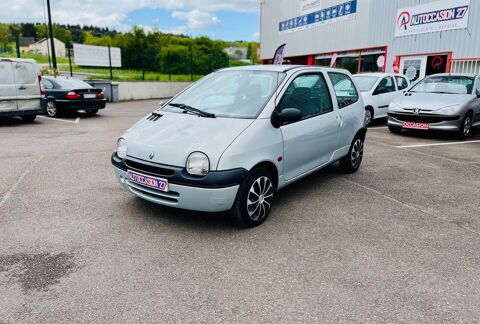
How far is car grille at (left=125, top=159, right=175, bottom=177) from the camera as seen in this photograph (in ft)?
12.1

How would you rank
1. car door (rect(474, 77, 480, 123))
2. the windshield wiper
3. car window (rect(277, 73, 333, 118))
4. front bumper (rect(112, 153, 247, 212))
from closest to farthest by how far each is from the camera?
front bumper (rect(112, 153, 247, 212)), the windshield wiper, car window (rect(277, 73, 333, 118)), car door (rect(474, 77, 480, 123))

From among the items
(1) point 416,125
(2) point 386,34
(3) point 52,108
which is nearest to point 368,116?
(1) point 416,125

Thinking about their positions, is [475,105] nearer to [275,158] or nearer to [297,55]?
[275,158]

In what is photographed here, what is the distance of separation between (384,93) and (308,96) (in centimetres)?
827

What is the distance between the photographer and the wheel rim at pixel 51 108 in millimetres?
13031

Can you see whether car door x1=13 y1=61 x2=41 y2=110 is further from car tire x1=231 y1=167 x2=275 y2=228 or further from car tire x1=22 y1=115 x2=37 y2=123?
car tire x1=231 y1=167 x2=275 y2=228

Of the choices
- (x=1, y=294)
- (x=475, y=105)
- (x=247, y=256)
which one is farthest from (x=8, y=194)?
(x=475, y=105)

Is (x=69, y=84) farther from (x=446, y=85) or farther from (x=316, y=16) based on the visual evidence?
(x=316, y=16)

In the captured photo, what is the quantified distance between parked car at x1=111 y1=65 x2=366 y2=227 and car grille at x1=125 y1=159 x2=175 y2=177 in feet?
0.03

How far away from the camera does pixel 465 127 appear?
949cm

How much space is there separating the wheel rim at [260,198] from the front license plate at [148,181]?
857 millimetres

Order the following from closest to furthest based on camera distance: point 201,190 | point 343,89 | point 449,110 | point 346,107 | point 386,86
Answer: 1. point 201,190
2. point 346,107
3. point 343,89
4. point 449,110
5. point 386,86

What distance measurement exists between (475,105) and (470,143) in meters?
1.24

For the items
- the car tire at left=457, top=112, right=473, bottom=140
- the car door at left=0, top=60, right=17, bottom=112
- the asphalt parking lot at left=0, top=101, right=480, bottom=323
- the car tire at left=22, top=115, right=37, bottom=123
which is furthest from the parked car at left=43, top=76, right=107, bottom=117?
the car tire at left=457, top=112, right=473, bottom=140
